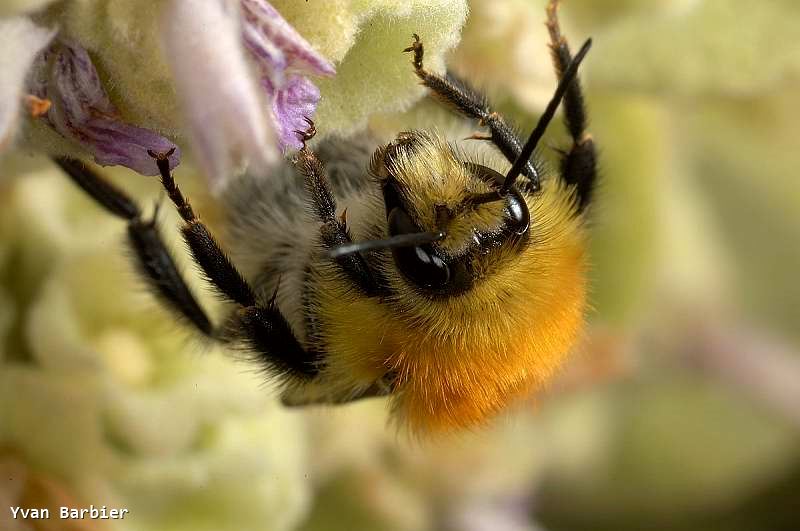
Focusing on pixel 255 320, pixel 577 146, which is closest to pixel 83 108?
pixel 255 320

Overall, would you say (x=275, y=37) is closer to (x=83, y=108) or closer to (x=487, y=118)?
(x=83, y=108)

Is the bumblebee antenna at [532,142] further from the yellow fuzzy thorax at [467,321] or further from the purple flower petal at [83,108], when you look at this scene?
the purple flower petal at [83,108]

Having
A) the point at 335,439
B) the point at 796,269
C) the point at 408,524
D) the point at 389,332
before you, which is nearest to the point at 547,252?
the point at 389,332

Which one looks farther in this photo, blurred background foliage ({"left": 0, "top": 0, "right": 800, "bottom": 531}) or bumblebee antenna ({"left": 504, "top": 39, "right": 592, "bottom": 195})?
blurred background foliage ({"left": 0, "top": 0, "right": 800, "bottom": 531})

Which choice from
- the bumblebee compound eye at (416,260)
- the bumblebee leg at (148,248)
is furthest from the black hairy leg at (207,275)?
the bumblebee compound eye at (416,260)

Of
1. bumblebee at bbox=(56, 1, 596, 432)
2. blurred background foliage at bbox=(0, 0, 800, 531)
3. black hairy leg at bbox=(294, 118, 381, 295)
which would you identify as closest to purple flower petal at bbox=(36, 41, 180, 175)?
bumblebee at bbox=(56, 1, 596, 432)

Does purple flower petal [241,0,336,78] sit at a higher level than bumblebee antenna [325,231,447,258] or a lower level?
higher

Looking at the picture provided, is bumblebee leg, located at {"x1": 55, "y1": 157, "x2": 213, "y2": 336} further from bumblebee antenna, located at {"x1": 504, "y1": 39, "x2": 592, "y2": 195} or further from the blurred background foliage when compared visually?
bumblebee antenna, located at {"x1": 504, "y1": 39, "x2": 592, "y2": 195}
